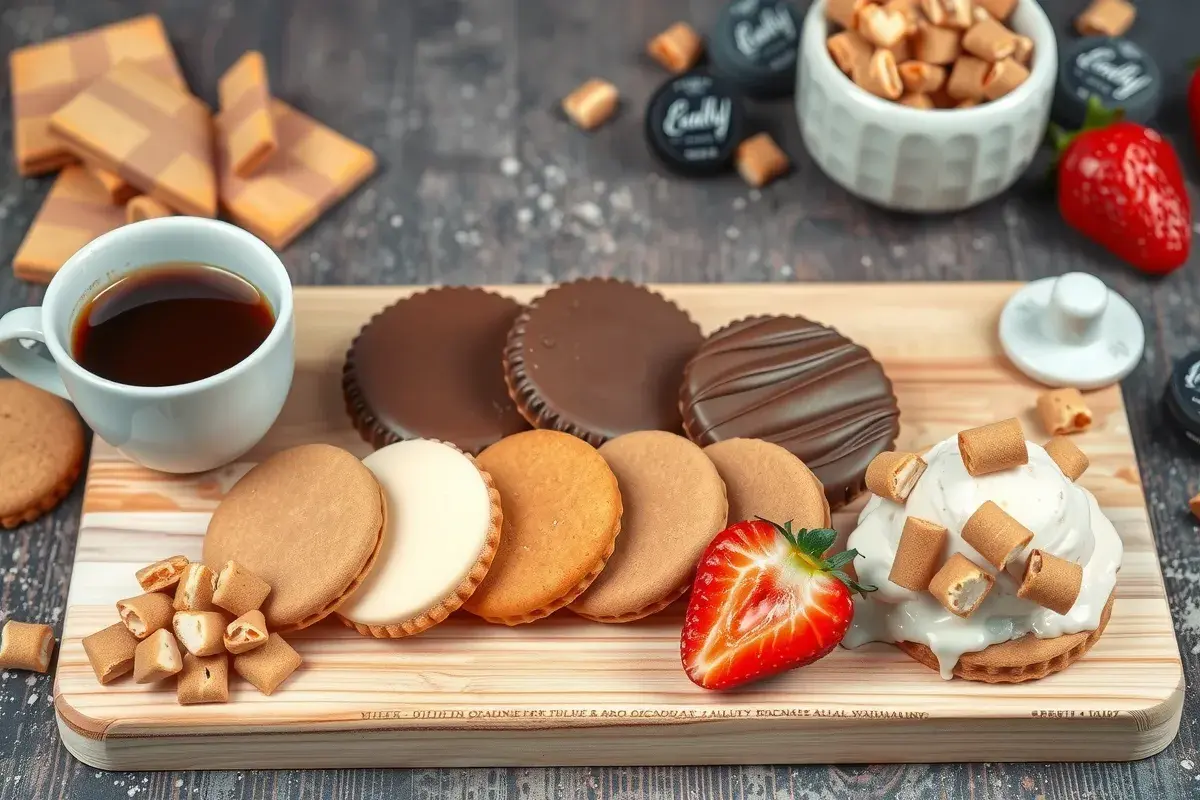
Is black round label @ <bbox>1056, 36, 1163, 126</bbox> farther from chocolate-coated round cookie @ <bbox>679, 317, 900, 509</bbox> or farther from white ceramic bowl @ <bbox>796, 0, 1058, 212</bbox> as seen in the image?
chocolate-coated round cookie @ <bbox>679, 317, 900, 509</bbox>

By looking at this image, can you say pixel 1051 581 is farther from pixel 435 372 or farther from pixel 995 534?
pixel 435 372

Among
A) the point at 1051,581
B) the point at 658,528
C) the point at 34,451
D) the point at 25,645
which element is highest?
the point at 1051,581

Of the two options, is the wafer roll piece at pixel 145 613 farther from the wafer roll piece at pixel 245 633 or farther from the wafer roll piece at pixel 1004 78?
the wafer roll piece at pixel 1004 78

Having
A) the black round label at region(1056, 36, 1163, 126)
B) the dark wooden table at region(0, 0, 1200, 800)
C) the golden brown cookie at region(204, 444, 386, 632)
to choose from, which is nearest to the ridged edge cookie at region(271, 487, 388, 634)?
the golden brown cookie at region(204, 444, 386, 632)

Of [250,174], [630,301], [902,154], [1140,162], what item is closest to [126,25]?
[250,174]

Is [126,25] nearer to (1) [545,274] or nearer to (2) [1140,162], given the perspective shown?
(1) [545,274]

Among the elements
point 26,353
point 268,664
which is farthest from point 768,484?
point 26,353

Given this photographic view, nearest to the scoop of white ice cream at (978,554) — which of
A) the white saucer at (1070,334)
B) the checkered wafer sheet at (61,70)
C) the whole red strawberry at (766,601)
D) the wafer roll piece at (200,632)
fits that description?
the whole red strawberry at (766,601)
